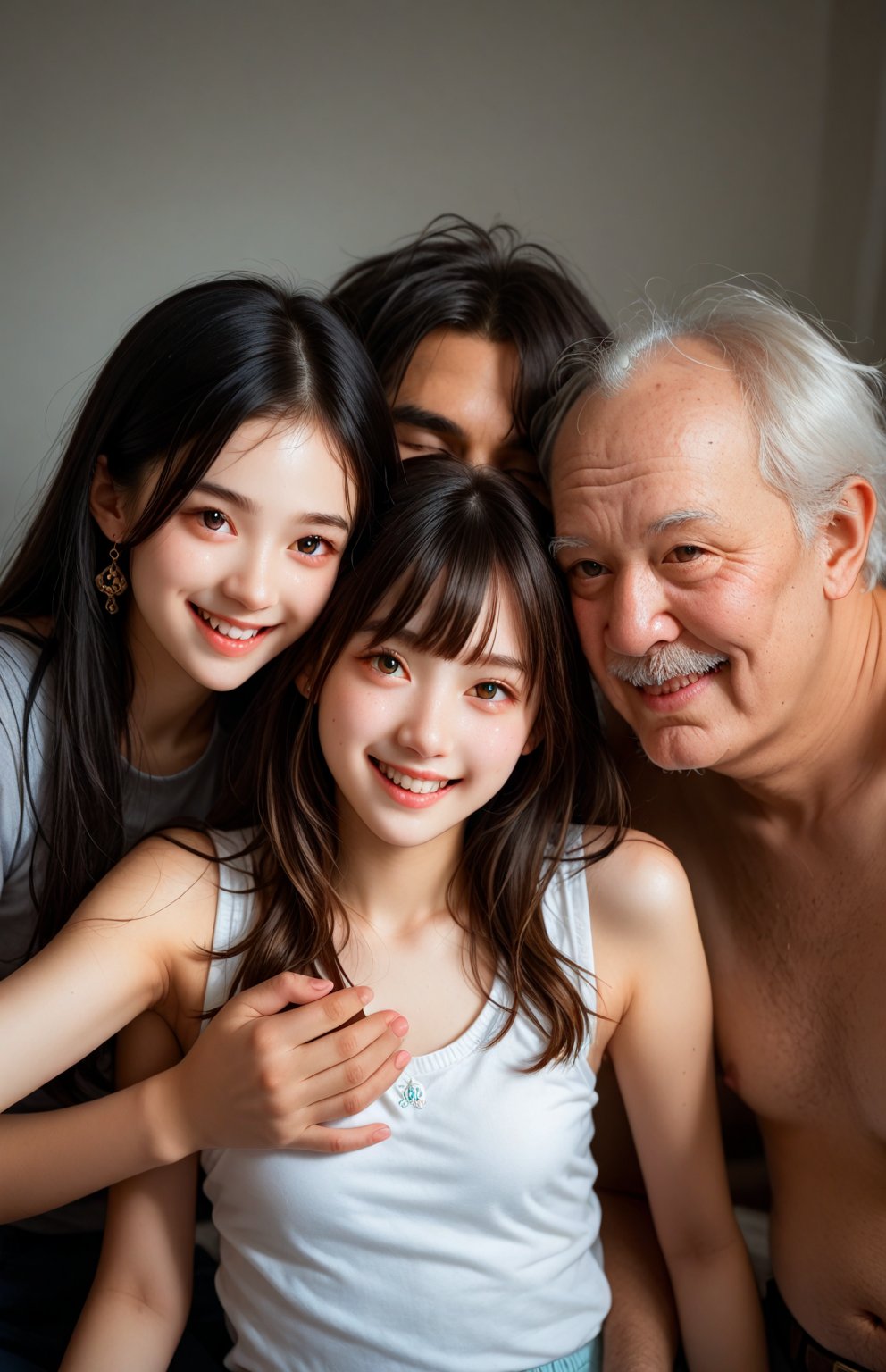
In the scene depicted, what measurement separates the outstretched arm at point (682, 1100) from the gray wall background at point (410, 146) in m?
1.07

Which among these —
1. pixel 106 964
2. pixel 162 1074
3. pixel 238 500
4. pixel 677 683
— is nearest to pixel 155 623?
pixel 238 500

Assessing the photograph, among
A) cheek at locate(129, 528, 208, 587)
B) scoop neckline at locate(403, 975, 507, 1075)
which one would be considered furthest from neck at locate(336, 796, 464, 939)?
cheek at locate(129, 528, 208, 587)

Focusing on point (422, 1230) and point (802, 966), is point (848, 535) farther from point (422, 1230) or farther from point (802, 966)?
point (422, 1230)

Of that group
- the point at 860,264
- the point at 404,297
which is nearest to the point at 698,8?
the point at 860,264

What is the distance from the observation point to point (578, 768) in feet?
5.12

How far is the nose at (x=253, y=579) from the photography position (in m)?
1.37

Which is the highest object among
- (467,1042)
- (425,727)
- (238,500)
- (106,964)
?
(238,500)

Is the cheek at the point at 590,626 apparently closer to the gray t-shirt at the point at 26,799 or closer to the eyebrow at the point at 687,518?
the eyebrow at the point at 687,518

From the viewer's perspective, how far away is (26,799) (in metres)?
1.55

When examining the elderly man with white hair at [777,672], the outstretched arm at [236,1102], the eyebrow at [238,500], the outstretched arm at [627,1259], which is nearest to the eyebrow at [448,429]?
the elderly man with white hair at [777,672]

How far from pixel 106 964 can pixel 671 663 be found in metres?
0.70

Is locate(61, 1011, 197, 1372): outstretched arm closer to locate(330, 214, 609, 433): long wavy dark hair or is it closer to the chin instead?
the chin

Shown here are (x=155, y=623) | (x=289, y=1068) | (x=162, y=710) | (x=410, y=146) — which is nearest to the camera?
(x=289, y=1068)

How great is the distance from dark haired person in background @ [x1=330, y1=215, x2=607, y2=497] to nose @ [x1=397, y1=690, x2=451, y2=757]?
1.56 ft
